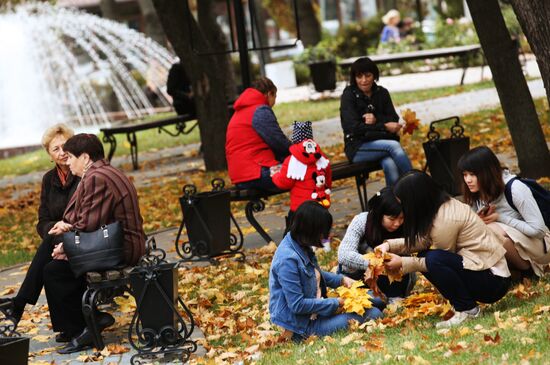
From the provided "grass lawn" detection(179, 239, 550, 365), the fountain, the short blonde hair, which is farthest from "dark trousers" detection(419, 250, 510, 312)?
the fountain

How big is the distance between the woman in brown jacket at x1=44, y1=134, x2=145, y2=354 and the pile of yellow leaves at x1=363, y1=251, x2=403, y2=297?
1690 mm

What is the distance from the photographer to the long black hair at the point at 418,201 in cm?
704

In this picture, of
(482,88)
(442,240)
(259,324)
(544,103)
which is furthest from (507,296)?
(482,88)

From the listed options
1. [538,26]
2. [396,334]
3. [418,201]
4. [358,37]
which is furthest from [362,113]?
[358,37]

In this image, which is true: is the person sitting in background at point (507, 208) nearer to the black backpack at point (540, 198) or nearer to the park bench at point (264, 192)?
the black backpack at point (540, 198)

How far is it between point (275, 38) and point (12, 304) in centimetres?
4820

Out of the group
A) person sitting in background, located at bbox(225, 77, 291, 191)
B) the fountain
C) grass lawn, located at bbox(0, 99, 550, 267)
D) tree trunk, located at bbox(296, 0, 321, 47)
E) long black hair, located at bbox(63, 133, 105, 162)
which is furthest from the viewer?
tree trunk, located at bbox(296, 0, 321, 47)

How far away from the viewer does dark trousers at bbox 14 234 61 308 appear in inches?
332

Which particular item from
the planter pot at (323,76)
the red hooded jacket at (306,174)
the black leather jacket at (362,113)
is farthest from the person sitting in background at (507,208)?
the planter pot at (323,76)

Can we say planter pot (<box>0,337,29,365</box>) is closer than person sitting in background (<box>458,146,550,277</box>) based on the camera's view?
Yes

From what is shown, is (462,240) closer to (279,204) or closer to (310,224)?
(310,224)

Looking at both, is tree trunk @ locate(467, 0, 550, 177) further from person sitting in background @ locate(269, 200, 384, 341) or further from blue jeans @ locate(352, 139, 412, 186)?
person sitting in background @ locate(269, 200, 384, 341)

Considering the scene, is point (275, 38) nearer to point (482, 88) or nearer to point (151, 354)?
point (482, 88)

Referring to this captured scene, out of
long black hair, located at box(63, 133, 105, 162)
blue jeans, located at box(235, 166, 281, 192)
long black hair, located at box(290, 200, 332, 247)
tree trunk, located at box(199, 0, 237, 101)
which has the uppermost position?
tree trunk, located at box(199, 0, 237, 101)
